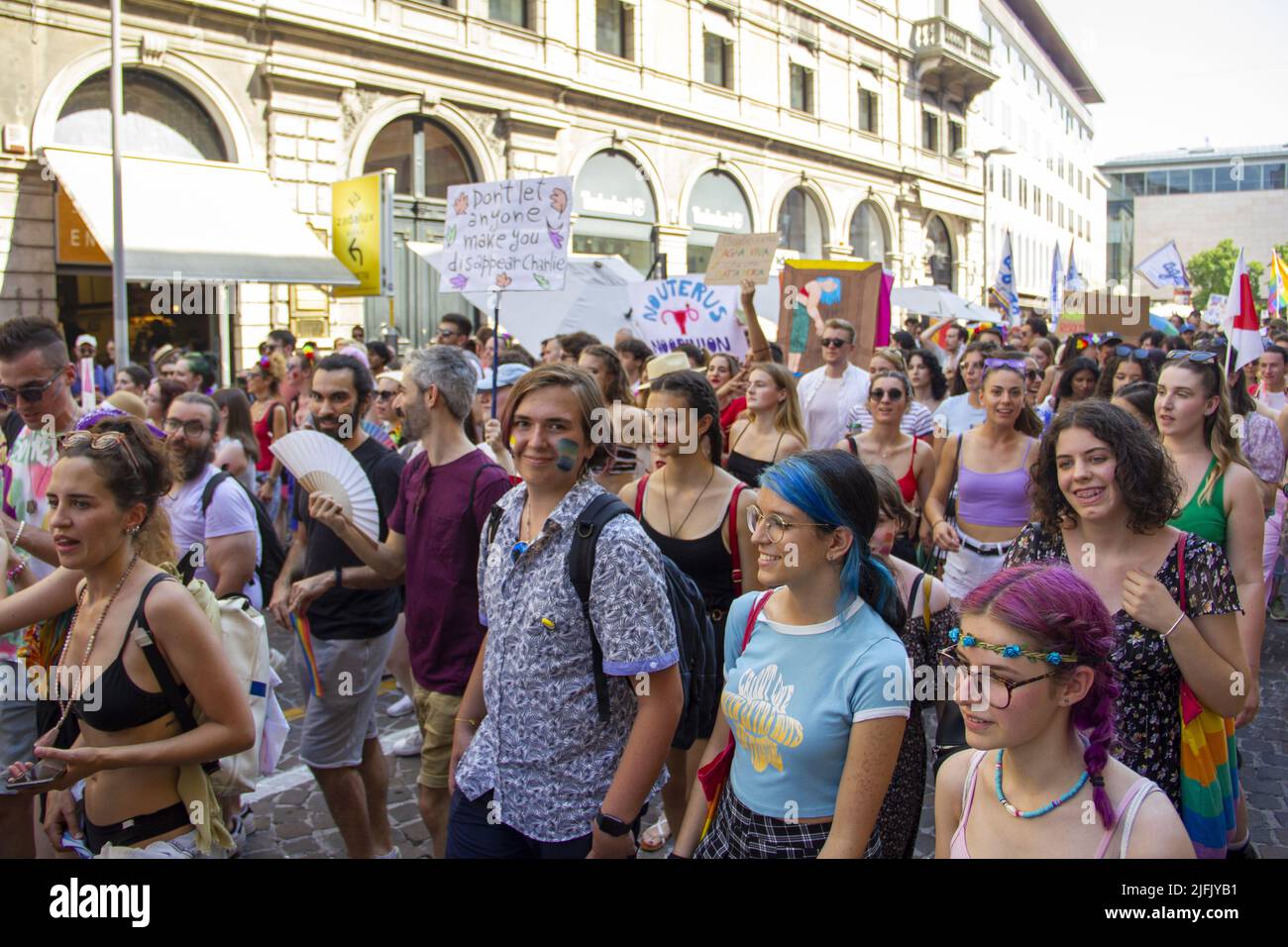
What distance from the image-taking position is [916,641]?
9.33 ft

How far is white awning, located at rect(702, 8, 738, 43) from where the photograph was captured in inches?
1009

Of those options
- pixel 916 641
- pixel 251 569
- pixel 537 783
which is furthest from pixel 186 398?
pixel 916 641

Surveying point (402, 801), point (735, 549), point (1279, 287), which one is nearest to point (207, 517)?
point (402, 801)

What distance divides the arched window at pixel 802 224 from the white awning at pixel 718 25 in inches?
180

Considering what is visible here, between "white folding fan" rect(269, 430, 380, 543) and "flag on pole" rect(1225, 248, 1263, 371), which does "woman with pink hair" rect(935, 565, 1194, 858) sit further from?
"flag on pole" rect(1225, 248, 1263, 371)

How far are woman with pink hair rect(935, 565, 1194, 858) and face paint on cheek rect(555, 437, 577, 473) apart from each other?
1.17m

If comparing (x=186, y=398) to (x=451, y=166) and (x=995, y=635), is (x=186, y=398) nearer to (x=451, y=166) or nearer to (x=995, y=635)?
(x=995, y=635)

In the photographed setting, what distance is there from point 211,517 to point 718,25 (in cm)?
2457

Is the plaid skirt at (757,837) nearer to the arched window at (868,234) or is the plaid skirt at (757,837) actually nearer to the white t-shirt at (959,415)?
the white t-shirt at (959,415)

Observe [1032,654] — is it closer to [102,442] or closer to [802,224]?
[102,442]

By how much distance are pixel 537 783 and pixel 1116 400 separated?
11.4 ft

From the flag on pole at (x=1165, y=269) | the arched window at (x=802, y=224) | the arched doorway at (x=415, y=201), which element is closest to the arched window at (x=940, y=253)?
the arched window at (x=802, y=224)

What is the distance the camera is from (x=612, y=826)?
8.52 feet

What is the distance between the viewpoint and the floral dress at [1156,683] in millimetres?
2826
